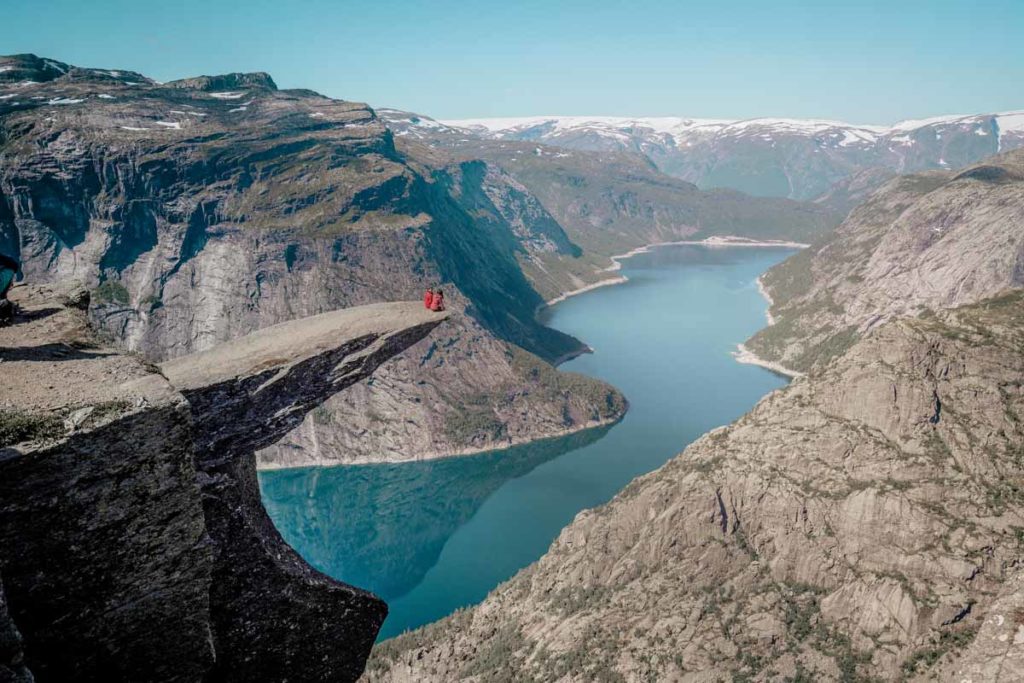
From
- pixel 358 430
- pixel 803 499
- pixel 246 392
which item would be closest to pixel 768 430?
pixel 803 499

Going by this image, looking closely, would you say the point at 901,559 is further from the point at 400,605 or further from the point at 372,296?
the point at 372,296

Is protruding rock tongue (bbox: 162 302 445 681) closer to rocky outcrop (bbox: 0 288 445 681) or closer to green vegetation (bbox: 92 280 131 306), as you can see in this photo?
rocky outcrop (bbox: 0 288 445 681)

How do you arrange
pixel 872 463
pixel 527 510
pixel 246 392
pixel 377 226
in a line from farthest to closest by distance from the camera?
pixel 377 226 → pixel 527 510 → pixel 872 463 → pixel 246 392

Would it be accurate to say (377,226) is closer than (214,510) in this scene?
No

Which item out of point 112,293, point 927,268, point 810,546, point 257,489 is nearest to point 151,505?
point 257,489

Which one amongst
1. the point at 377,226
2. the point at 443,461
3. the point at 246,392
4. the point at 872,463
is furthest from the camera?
the point at 377,226

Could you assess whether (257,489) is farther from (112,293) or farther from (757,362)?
(757,362)
